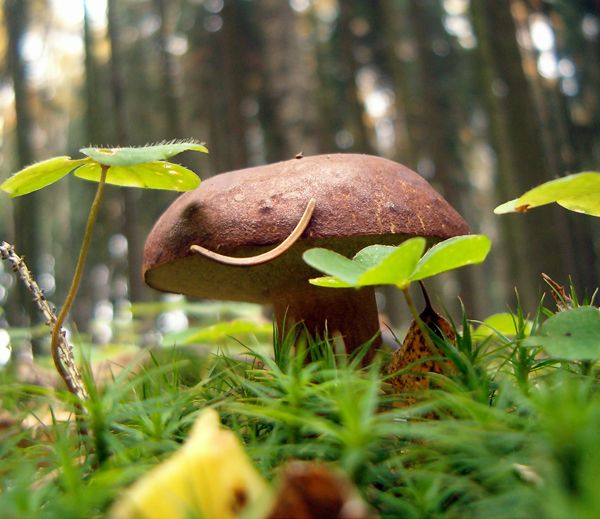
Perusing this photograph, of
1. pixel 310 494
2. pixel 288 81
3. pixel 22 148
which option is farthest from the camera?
pixel 22 148

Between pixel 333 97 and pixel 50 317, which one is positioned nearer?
pixel 50 317

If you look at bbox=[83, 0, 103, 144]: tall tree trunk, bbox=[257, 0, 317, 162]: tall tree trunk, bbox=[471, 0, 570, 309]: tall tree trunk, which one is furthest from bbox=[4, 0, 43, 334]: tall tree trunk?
bbox=[471, 0, 570, 309]: tall tree trunk

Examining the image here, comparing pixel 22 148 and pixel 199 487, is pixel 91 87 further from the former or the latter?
pixel 199 487

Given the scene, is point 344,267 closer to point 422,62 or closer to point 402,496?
point 402,496

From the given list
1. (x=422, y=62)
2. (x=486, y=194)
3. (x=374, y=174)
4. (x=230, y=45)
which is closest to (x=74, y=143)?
(x=230, y=45)

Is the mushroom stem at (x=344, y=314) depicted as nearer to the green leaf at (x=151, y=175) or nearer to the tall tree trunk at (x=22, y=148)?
the green leaf at (x=151, y=175)

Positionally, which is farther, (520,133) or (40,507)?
(520,133)

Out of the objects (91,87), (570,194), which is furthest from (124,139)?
(570,194)
